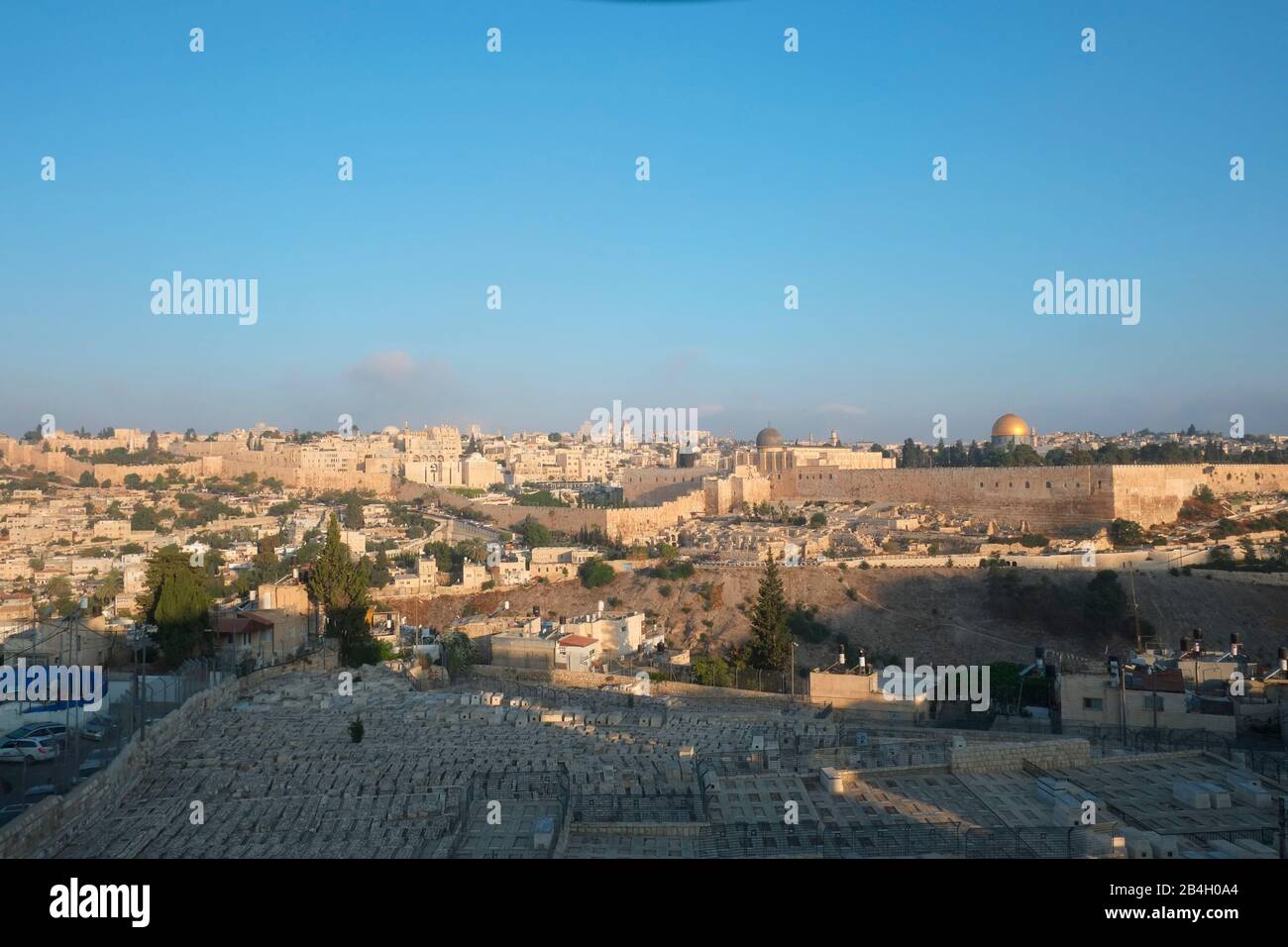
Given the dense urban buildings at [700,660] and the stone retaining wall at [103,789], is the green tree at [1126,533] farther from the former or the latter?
the stone retaining wall at [103,789]

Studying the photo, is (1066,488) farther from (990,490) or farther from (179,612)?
(179,612)

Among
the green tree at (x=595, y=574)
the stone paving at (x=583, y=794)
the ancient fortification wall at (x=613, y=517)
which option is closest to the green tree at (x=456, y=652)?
the stone paving at (x=583, y=794)

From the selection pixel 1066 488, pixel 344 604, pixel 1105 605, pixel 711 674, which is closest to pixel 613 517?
pixel 1066 488

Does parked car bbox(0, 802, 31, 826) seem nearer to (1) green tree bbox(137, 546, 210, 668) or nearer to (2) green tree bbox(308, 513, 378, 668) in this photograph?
(1) green tree bbox(137, 546, 210, 668)

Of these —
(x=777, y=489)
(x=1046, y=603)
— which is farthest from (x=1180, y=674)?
(x=777, y=489)

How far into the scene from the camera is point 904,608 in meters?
23.4

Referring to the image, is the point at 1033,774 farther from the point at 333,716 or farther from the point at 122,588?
the point at 122,588

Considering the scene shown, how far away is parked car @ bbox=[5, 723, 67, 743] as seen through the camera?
29.7ft

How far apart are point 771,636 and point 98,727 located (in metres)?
11.3

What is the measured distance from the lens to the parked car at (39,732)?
9062 mm
